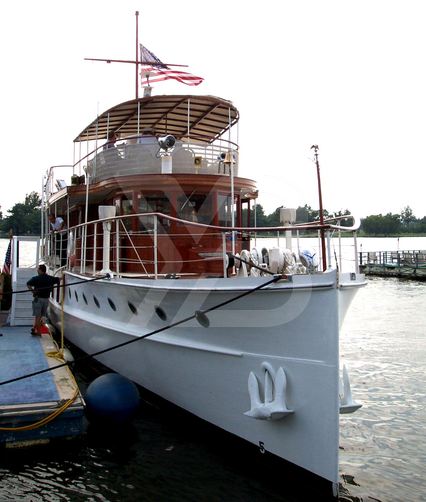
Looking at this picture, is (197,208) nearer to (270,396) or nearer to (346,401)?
(270,396)

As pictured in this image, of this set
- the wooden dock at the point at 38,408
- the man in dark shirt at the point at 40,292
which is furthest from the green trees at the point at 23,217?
the wooden dock at the point at 38,408

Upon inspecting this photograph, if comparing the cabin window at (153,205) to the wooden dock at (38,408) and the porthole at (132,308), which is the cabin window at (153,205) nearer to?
the porthole at (132,308)

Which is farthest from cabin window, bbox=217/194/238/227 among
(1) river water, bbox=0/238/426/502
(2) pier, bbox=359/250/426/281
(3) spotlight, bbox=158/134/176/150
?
(2) pier, bbox=359/250/426/281

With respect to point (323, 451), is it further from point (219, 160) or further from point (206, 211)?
point (219, 160)

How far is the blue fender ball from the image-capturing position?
754cm

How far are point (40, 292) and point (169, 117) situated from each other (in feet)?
16.2

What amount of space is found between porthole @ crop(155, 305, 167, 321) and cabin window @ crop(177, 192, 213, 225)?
229 cm

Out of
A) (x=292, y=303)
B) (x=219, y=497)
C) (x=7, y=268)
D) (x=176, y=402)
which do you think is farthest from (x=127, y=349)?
(x=7, y=268)

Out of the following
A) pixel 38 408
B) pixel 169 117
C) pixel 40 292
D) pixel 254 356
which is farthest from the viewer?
pixel 169 117

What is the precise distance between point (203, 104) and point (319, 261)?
19.1 feet

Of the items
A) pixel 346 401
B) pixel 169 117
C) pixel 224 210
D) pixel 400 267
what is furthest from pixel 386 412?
pixel 400 267

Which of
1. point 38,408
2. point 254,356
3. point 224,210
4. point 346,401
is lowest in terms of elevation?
point 38,408

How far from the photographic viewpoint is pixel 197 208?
973 cm

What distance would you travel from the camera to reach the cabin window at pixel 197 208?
961 centimetres
